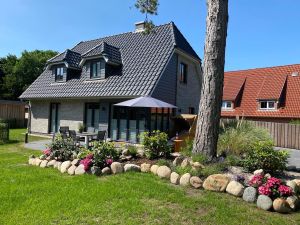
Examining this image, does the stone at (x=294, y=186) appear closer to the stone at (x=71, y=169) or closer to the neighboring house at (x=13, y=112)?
the stone at (x=71, y=169)

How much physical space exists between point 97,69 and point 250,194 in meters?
14.7

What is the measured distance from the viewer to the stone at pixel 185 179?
24.4 ft

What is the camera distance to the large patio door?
21.9 m

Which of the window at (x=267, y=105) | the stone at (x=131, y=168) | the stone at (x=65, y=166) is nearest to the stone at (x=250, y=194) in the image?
the stone at (x=131, y=168)

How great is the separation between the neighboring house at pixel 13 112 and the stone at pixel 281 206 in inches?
1162

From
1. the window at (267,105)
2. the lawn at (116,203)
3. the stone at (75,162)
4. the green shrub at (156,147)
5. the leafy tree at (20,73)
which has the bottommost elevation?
the lawn at (116,203)

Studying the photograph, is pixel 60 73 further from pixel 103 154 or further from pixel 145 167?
pixel 145 167

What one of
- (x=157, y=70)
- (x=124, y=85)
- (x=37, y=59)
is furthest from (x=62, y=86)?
(x=37, y=59)

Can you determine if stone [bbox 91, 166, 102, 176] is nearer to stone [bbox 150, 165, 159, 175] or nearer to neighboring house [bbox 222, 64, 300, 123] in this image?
stone [bbox 150, 165, 159, 175]

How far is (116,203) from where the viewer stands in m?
6.16

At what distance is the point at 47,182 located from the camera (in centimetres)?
786

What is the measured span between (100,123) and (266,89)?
55.7 feet

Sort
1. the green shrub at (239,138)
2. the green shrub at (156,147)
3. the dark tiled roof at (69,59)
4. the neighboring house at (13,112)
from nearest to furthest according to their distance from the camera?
the green shrub at (156,147)
the green shrub at (239,138)
the dark tiled roof at (69,59)
the neighboring house at (13,112)

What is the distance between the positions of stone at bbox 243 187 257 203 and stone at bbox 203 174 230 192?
0.55m
